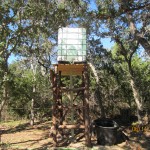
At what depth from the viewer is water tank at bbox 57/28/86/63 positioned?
942 centimetres

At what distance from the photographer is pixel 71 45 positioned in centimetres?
955

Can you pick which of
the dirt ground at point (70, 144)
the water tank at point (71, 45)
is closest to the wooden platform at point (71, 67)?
the water tank at point (71, 45)

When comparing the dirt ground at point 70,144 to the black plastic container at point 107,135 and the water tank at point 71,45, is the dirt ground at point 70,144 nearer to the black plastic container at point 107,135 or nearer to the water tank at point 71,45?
the black plastic container at point 107,135

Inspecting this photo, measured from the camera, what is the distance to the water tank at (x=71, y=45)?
9.42 m

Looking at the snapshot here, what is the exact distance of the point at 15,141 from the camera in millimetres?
10391

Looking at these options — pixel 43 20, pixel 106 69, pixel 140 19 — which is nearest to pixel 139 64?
pixel 106 69

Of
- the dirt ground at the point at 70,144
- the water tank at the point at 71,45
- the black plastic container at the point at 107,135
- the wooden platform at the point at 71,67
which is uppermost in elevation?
the water tank at the point at 71,45

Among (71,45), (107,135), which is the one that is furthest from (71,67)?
(107,135)

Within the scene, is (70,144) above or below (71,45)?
below

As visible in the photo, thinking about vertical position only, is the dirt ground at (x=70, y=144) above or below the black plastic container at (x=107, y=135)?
below

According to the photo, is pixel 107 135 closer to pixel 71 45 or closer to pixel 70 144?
pixel 70 144

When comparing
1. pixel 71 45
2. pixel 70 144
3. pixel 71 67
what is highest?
pixel 71 45

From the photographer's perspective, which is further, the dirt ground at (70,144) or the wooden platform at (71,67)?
the wooden platform at (71,67)

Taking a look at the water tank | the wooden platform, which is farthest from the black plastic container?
the water tank
